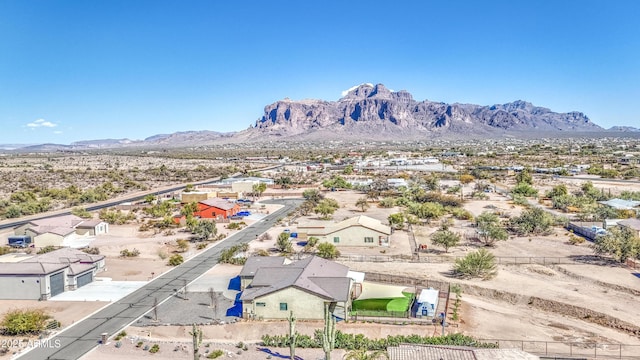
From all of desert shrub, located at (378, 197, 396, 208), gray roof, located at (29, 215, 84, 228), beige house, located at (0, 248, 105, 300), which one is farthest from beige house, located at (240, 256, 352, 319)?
desert shrub, located at (378, 197, 396, 208)

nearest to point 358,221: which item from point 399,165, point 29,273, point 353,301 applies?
point 353,301

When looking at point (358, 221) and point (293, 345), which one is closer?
point (293, 345)

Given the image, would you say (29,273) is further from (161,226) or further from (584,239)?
(584,239)

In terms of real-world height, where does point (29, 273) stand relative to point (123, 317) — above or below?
above

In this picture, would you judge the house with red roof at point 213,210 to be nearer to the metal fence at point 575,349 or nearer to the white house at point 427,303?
the white house at point 427,303

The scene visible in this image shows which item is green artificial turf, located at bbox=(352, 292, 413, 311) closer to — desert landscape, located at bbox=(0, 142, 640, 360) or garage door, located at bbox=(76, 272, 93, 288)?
desert landscape, located at bbox=(0, 142, 640, 360)

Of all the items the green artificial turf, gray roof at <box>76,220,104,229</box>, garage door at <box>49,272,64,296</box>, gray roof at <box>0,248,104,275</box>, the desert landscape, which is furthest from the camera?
gray roof at <box>76,220,104,229</box>

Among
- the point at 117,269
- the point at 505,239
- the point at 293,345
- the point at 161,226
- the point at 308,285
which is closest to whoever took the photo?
the point at 293,345
